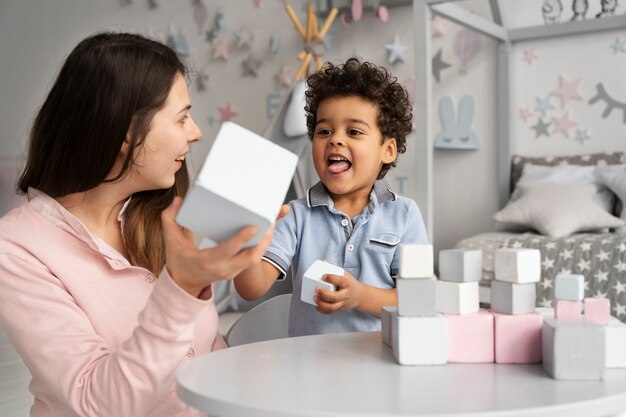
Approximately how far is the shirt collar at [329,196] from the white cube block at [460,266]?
506 mm

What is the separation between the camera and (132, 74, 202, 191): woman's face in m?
1.01

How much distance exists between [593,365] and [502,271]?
5.7 inches

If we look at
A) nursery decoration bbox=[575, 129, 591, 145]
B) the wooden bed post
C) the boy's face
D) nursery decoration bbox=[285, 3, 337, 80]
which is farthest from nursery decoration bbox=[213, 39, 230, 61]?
the boy's face

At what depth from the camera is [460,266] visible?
34.4 inches

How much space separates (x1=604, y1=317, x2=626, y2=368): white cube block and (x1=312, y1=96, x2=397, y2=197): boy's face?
2.16 ft

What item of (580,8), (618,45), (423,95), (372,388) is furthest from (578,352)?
(580,8)

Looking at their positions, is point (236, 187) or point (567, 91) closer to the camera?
point (236, 187)

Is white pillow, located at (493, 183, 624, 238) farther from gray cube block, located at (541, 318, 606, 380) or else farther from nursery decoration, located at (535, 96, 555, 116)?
gray cube block, located at (541, 318, 606, 380)

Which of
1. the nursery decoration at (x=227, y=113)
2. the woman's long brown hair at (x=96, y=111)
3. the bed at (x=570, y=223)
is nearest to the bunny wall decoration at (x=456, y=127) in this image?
the bed at (x=570, y=223)

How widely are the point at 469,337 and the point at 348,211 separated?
604 millimetres

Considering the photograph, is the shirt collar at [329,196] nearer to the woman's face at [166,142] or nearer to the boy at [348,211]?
the boy at [348,211]

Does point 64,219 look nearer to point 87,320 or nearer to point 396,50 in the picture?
point 87,320

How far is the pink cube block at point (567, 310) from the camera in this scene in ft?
2.69

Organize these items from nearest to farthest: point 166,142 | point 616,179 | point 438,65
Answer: point 166,142, point 616,179, point 438,65
